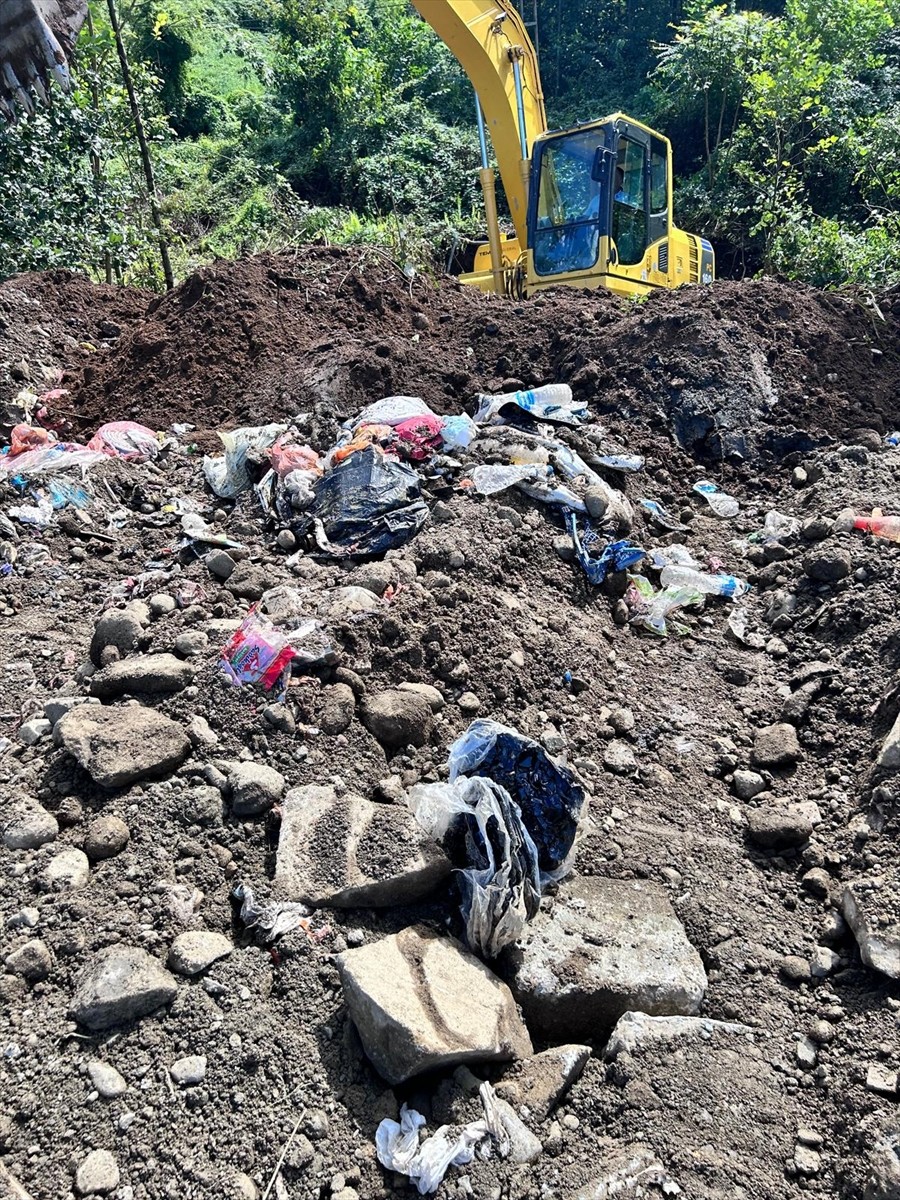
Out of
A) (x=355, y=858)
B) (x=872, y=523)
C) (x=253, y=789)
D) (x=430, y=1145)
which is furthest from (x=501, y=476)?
(x=430, y=1145)

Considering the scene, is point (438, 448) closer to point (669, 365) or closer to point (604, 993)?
point (669, 365)

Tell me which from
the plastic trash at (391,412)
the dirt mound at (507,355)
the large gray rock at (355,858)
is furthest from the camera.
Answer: the dirt mound at (507,355)

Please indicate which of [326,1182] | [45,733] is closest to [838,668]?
[326,1182]

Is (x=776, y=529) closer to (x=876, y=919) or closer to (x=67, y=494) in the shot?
(x=876, y=919)

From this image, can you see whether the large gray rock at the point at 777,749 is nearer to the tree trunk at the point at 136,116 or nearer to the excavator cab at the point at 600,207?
the excavator cab at the point at 600,207

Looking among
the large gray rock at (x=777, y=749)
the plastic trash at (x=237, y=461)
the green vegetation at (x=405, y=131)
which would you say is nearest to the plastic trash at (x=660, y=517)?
the large gray rock at (x=777, y=749)

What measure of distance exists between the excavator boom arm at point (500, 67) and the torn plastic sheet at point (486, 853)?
6.55 metres

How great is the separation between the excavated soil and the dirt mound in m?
0.03

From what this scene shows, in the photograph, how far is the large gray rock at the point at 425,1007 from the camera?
194cm

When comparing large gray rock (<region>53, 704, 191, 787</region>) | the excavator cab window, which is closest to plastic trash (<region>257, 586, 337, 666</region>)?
large gray rock (<region>53, 704, 191, 787</region>)

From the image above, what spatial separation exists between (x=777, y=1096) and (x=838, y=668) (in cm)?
185

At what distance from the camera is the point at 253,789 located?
8.35ft

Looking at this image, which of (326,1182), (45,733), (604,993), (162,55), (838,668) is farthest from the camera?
(162,55)

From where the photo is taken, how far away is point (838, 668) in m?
3.40
